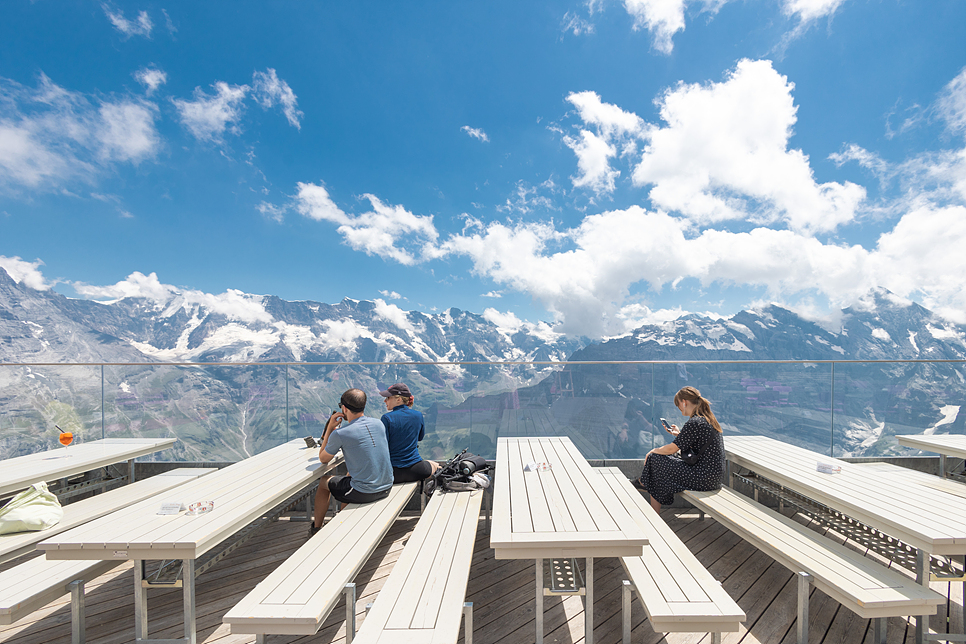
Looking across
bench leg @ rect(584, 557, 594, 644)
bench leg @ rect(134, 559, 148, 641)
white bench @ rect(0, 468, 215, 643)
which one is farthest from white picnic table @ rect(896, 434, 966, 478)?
white bench @ rect(0, 468, 215, 643)

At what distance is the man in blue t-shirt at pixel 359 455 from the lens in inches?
124

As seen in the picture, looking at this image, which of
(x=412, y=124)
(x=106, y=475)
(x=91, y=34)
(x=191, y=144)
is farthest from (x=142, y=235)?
(x=106, y=475)

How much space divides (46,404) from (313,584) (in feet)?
17.2

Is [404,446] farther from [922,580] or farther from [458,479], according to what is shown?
[922,580]

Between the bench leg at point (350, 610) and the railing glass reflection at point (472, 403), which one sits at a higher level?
the railing glass reflection at point (472, 403)

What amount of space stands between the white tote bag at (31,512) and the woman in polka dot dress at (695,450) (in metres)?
4.78

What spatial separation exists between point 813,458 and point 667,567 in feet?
7.88

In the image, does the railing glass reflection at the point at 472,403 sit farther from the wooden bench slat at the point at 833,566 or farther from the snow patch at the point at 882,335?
the snow patch at the point at 882,335

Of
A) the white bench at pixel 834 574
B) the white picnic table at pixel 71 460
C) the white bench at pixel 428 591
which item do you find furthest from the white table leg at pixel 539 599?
the white picnic table at pixel 71 460

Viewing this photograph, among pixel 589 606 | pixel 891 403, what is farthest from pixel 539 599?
pixel 891 403

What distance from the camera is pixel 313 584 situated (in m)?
2.04

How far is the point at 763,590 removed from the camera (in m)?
2.86

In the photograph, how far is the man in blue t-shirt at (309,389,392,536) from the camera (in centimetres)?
316

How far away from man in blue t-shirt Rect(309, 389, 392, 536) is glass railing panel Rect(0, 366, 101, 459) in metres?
3.60
